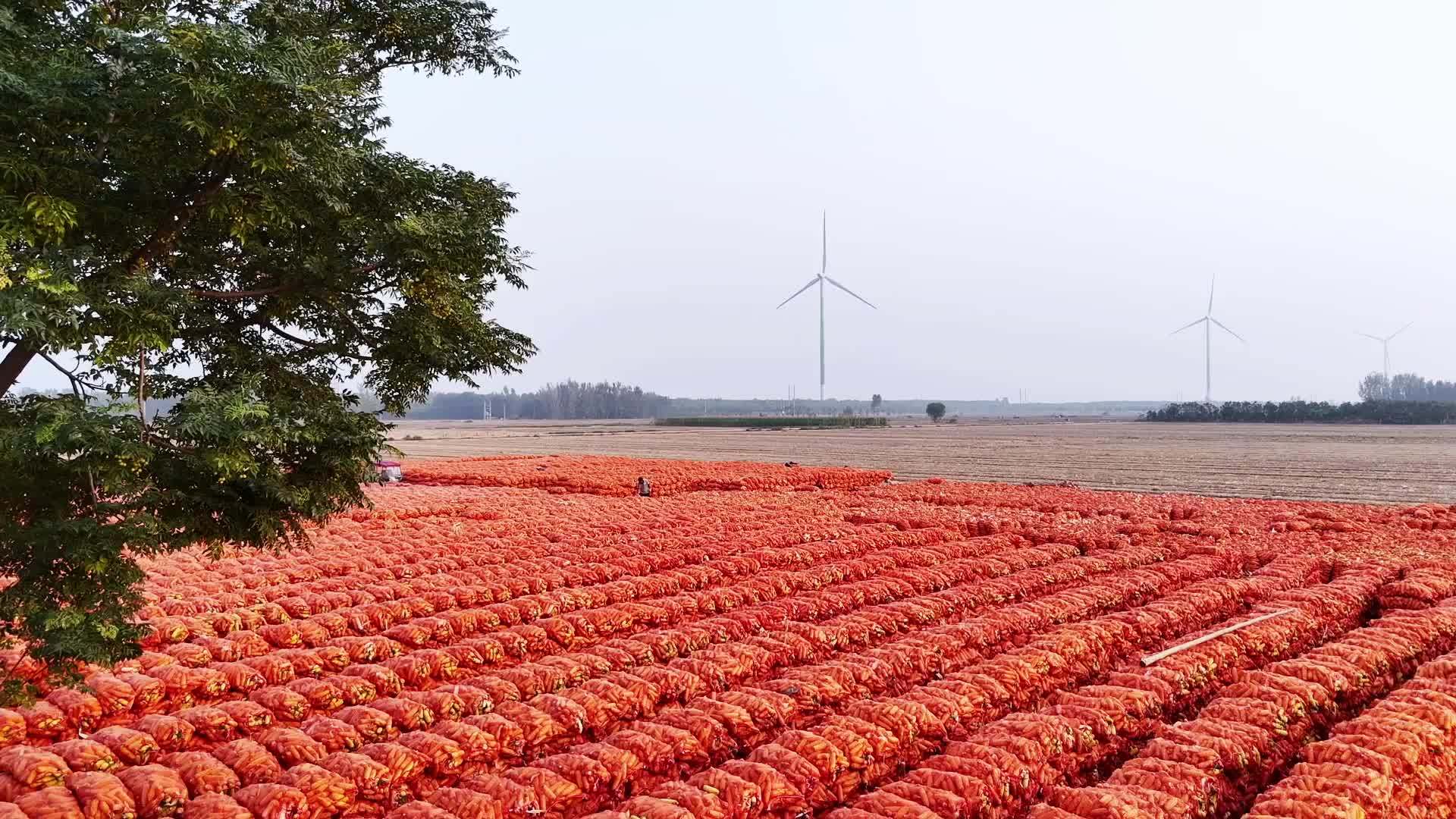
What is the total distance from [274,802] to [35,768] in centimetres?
164

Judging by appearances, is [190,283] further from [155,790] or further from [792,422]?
[792,422]

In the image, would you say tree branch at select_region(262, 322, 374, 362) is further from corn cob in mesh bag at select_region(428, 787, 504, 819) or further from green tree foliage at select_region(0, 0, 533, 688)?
corn cob in mesh bag at select_region(428, 787, 504, 819)

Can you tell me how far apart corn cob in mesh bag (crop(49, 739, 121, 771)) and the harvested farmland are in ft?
0.07

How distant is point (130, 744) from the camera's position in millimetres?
5723

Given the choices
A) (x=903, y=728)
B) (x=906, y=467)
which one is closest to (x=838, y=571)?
(x=903, y=728)

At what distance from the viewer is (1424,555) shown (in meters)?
12.7

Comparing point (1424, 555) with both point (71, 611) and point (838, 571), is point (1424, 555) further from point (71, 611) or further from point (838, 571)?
point (71, 611)

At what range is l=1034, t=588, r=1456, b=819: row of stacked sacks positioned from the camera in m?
4.69

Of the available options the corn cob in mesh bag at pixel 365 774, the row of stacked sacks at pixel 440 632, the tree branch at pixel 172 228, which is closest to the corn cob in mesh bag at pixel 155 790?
the corn cob in mesh bag at pixel 365 774

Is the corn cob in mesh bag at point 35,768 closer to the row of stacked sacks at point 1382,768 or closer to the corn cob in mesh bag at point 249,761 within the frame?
the corn cob in mesh bag at point 249,761

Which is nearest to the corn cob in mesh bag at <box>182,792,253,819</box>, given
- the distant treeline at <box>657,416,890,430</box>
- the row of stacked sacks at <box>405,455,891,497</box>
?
the row of stacked sacks at <box>405,455,891,497</box>

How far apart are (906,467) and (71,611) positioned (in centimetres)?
3368

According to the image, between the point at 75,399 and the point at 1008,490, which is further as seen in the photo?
the point at 1008,490

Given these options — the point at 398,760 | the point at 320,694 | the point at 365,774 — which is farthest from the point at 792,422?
the point at 365,774
